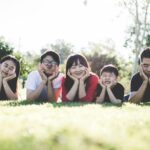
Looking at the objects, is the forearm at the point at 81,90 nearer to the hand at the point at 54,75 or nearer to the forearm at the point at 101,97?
the forearm at the point at 101,97

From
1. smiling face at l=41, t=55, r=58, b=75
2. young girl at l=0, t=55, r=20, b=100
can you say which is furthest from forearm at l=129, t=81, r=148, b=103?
young girl at l=0, t=55, r=20, b=100

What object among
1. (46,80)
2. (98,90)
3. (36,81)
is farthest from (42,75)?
(98,90)

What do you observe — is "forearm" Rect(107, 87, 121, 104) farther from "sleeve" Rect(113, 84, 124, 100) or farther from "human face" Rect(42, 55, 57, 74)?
"human face" Rect(42, 55, 57, 74)

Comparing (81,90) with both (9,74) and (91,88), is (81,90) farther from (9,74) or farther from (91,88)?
(9,74)

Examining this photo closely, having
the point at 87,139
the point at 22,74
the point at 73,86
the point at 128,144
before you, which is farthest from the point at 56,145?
the point at 22,74

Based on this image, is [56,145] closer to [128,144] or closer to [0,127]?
[128,144]

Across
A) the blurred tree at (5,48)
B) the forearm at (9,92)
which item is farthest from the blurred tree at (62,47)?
the forearm at (9,92)

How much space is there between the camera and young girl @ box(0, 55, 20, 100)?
35.8 feet

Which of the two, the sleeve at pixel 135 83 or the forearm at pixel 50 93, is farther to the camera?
the sleeve at pixel 135 83

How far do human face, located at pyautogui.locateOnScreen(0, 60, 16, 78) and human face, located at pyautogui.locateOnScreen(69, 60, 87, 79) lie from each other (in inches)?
67.6

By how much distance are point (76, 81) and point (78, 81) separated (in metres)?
0.06

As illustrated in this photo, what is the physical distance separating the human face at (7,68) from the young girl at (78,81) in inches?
56.7

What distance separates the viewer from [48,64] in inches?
407

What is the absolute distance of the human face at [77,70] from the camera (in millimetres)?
10062
